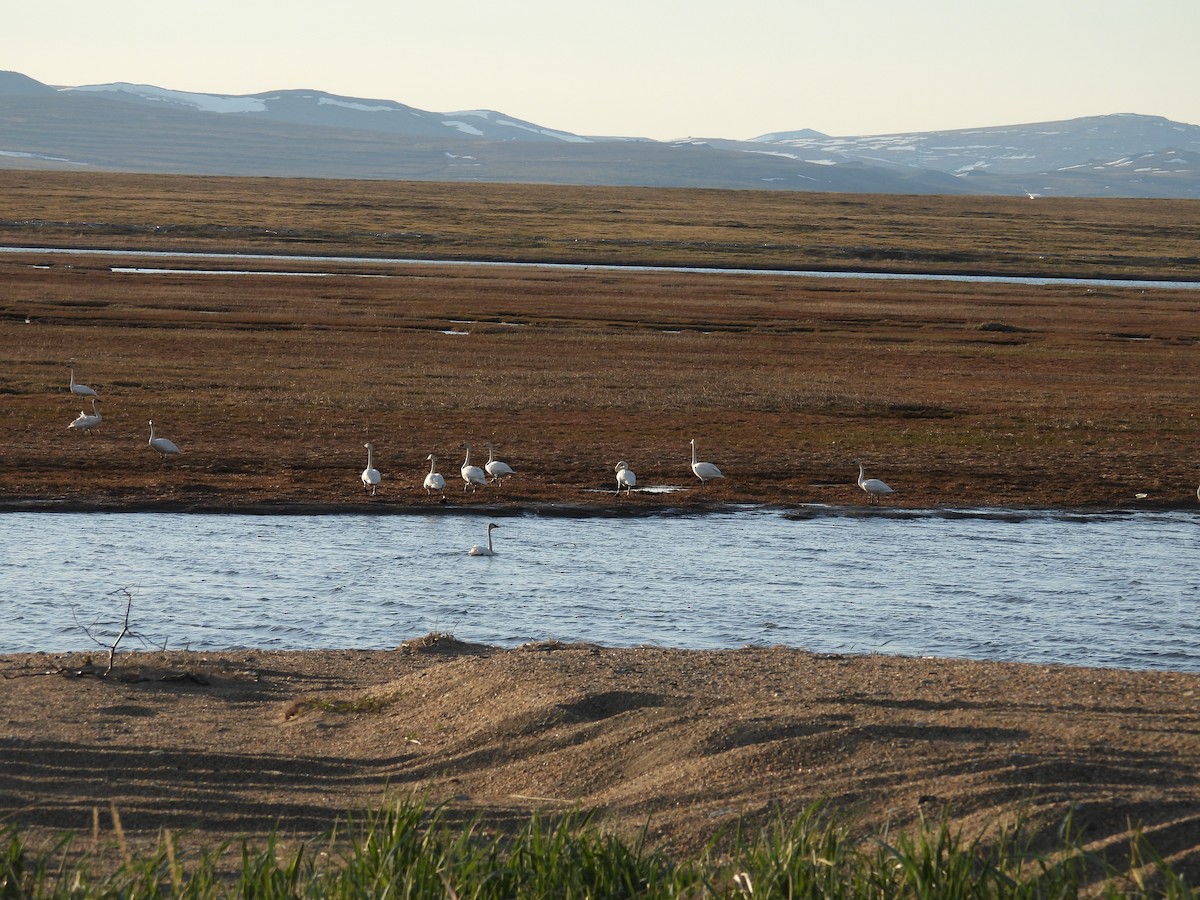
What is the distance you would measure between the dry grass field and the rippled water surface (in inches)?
65.8

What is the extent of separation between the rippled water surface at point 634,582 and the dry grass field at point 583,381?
1671 millimetres

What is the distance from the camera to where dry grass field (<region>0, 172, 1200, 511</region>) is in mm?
25266

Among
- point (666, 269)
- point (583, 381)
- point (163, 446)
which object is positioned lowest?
point (666, 269)

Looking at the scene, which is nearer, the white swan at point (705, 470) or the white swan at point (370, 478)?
the white swan at point (370, 478)

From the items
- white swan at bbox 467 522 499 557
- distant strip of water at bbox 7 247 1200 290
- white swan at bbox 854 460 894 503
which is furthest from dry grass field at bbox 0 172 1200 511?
white swan at bbox 467 522 499 557

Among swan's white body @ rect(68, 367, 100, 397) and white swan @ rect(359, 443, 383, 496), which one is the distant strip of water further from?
white swan @ rect(359, 443, 383, 496)

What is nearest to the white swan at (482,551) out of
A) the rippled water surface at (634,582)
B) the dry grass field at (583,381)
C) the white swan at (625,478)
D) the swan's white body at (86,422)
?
the rippled water surface at (634,582)

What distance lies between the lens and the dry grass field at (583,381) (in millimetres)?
25266

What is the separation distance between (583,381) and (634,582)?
19433mm

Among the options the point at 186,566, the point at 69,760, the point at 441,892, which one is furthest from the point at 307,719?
the point at 186,566

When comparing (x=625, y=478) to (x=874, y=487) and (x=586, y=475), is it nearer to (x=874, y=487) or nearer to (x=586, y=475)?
(x=586, y=475)

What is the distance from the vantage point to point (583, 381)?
122 ft

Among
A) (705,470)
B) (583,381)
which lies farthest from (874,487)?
(583,381)

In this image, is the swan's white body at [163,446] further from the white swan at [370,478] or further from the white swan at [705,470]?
the white swan at [705,470]
